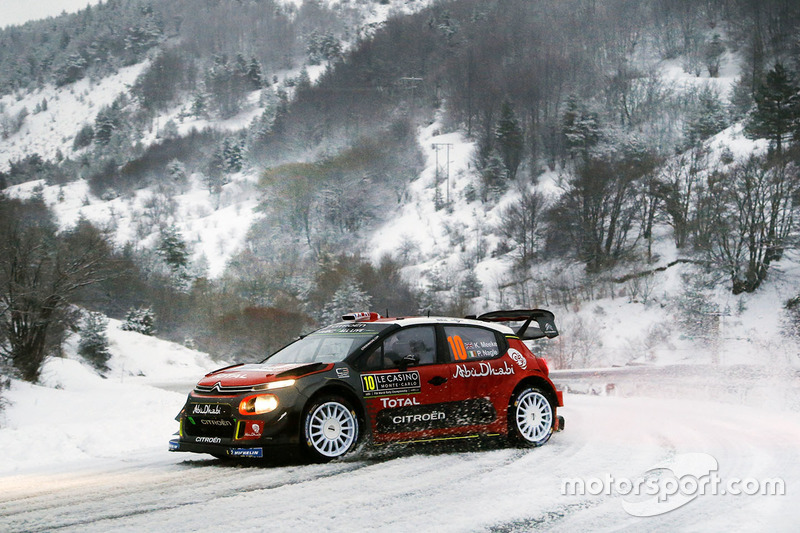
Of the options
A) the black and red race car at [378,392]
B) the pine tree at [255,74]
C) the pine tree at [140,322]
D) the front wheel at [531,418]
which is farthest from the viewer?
the pine tree at [255,74]

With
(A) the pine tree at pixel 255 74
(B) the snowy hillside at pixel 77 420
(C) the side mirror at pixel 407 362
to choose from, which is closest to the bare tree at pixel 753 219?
(B) the snowy hillside at pixel 77 420

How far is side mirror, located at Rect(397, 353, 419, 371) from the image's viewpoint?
888cm

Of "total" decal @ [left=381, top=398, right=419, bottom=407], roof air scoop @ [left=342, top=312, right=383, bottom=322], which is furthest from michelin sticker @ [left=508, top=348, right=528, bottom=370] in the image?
roof air scoop @ [left=342, top=312, right=383, bottom=322]

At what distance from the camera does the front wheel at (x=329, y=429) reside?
26.5ft

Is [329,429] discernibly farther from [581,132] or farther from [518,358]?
[581,132]

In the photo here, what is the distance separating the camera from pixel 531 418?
375 inches

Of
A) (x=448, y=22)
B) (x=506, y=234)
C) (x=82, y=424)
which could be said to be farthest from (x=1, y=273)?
(x=448, y=22)

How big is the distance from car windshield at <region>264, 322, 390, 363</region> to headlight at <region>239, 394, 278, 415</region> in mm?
993

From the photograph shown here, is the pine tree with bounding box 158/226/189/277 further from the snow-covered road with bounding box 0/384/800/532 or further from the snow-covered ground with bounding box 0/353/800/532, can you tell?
the snow-covered road with bounding box 0/384/800/532

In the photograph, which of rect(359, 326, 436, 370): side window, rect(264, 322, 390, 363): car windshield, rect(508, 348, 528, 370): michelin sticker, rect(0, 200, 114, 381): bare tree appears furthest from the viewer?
rect(0, 200, 114, 381): bare tree

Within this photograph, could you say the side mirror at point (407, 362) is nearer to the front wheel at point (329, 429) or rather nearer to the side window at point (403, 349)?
the side window at point (403, 349)

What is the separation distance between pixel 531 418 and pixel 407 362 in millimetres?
1776

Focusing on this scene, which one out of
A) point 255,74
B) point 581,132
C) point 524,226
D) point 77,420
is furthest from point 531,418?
point 255,74

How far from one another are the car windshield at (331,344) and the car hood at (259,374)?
0.36m
